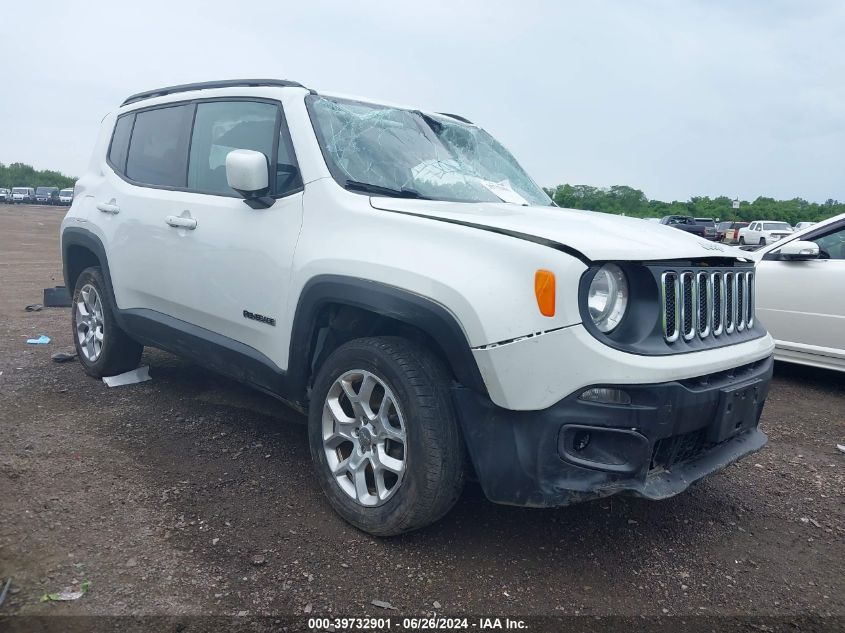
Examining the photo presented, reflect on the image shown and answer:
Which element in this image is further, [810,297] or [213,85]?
[810,297]

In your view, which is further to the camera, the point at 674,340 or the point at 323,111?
the point at 323,111

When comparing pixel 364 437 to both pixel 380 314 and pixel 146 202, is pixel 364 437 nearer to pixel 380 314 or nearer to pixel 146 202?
pixel 380 314

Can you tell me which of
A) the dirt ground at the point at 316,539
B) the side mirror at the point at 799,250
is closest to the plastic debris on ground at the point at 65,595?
the dirt ground at the point at 316,539

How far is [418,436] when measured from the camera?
2.72 m

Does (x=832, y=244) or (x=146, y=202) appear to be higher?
(x=146, y=202)

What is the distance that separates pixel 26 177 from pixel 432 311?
356ft

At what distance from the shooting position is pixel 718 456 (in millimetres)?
3010

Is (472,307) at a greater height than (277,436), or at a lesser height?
greater

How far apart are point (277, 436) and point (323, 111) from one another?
192cm

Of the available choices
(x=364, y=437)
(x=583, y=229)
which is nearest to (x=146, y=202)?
(x=364, y=437)

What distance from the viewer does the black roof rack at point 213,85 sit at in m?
3.78

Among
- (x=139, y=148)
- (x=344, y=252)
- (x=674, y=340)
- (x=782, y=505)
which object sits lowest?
(x=782, y=505)

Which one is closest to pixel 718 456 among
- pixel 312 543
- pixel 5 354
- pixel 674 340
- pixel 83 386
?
pixel 674 340

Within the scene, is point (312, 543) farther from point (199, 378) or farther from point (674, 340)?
point (199, 378)
